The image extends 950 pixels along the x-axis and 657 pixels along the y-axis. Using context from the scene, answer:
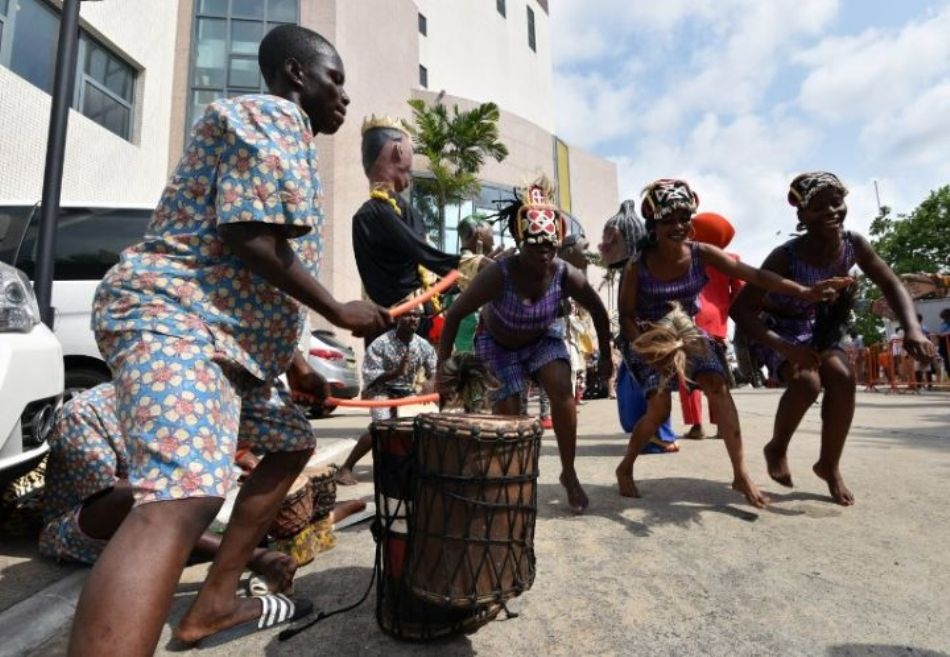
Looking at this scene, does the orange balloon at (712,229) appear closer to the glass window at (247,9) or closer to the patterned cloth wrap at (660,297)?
the patterned cloth wrap at (660,297)

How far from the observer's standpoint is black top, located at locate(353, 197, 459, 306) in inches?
139

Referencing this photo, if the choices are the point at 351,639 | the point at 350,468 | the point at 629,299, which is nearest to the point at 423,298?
the point at 351,639

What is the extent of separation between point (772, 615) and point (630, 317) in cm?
209

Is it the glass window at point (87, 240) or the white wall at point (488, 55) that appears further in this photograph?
the white wall at point (488, 55)

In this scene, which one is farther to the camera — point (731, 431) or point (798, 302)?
point (798, 302)

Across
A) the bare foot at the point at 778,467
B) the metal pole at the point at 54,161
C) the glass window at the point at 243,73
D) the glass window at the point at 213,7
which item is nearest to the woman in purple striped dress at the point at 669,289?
the bare foot at the point at 778,467

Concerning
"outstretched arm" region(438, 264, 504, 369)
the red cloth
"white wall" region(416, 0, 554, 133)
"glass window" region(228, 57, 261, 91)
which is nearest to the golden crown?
"outstretched arm" region(438, 264, 504, 369)

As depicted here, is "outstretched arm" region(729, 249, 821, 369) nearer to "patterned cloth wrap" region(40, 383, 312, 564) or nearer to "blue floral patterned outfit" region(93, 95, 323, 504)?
"blue floral patterned outfit" region(93, 95, 323, 504)

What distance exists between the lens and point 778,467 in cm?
370

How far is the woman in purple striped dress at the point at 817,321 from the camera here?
3.54m

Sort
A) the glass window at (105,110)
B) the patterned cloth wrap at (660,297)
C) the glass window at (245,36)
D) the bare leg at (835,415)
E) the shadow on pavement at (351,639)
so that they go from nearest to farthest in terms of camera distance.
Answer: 1. the shadow on pavement at (351,639)
2. the bare leg at (835,415)
3. the patterned cloth wrap at (660,297)
4. the glass window at (105,110)
5. the glass window at (245,36)

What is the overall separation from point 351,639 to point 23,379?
1922mm

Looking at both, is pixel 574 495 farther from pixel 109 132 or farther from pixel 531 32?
pixel 531 32

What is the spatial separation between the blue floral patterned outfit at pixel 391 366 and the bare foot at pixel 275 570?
239 centimetres
